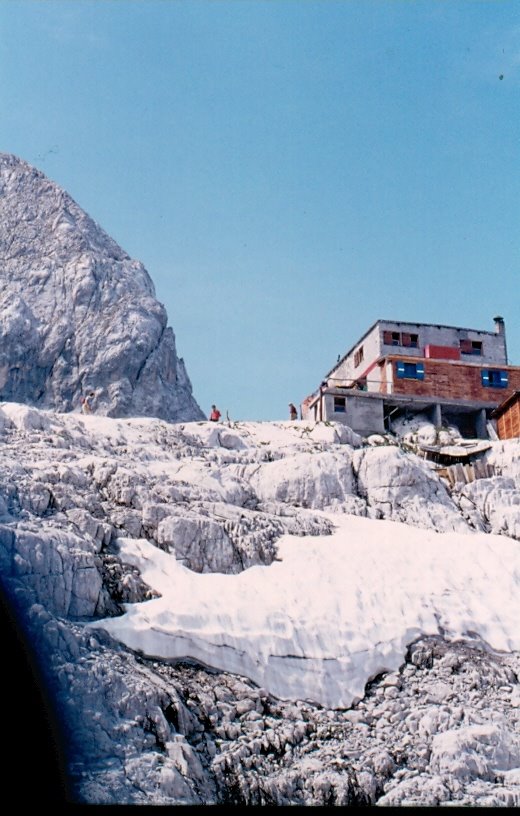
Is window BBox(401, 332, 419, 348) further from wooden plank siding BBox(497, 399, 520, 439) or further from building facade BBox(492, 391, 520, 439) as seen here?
wooden plank siding BBox(497, 399, 520, 439)

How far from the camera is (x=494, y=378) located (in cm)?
3491

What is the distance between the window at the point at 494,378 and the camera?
34.7 meters

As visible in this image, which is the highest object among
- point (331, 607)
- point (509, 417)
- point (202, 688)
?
point (509, 417)

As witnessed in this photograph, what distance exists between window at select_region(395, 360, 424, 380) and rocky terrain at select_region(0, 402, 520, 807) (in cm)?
1503

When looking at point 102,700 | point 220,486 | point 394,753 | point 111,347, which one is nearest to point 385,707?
point 394,753

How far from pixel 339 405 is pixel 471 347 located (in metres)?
8.46

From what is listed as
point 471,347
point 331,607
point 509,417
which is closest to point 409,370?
point 509,417

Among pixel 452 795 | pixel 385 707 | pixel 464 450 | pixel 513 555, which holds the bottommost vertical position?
pixel 452 795

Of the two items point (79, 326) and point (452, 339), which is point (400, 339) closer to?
point (452, 339)

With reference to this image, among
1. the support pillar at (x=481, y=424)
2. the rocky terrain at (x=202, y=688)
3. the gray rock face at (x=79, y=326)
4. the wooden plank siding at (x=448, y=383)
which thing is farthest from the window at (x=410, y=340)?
the rocky terrain at (x=202, y=688)

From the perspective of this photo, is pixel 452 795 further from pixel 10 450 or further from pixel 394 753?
pixel 10 450

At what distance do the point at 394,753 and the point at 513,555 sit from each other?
6.10 meters

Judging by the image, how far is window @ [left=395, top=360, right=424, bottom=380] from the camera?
34.2 meters

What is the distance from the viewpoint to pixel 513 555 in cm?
1736
